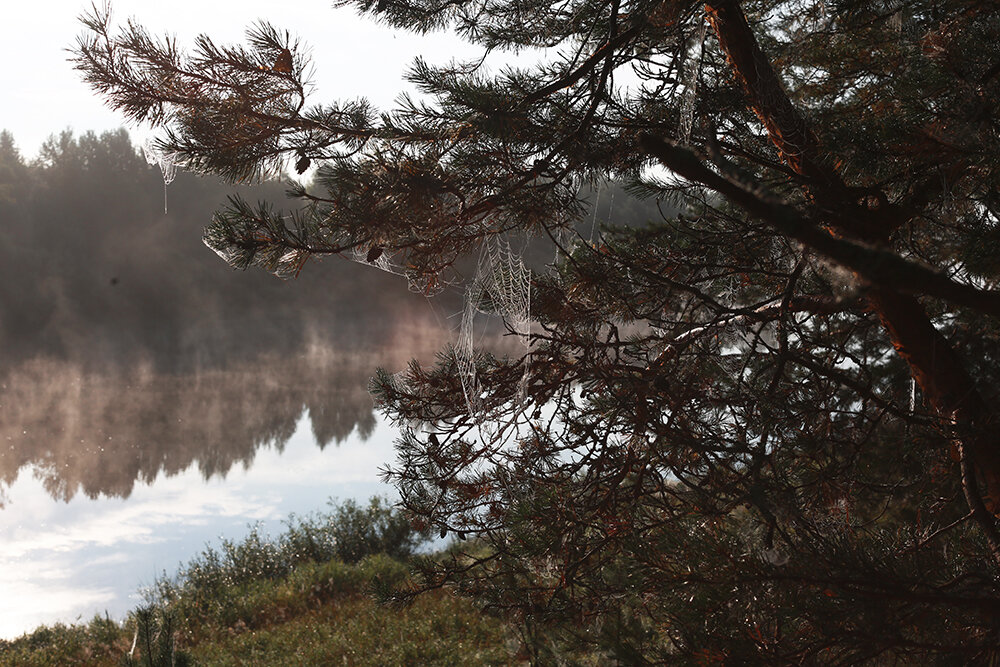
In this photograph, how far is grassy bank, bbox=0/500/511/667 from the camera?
5523 mm

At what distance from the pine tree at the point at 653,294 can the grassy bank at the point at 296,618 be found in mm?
2139

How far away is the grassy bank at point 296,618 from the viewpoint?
552 cm

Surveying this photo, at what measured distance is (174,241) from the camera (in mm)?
25562

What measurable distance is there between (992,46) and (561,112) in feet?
4.21

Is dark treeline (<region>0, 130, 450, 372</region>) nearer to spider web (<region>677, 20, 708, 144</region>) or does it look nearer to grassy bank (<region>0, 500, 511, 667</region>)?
grassy bank (<region>0, 500, 511, 667</region>)

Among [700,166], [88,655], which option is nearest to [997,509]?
[700,166]

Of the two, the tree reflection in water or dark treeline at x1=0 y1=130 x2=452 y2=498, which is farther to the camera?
dark treeline at x1=0 y1=130 x2=452 y2=498

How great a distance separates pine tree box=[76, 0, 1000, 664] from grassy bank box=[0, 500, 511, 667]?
2.14m

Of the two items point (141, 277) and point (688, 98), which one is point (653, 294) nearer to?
point (688, 98)

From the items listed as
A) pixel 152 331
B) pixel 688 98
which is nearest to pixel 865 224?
pixel 688 98

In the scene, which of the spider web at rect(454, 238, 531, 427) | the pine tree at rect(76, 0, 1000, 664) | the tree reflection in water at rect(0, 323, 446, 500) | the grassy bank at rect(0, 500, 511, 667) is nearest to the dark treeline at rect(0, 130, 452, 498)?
the tree reflection in water at rect(0, 323, 446, 500)

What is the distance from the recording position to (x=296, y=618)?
714cm

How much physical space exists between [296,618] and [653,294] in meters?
6.27

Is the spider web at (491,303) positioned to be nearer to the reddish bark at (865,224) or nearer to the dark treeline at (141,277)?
the reddish bark at (865,224)
